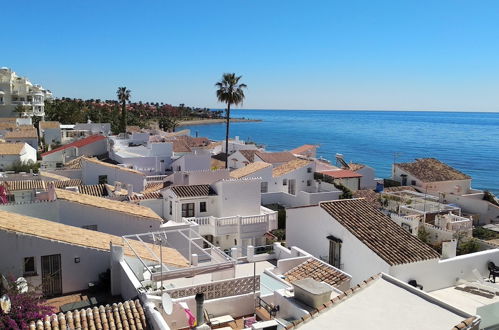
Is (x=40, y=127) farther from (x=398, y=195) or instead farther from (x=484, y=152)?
(x=484, y=152)

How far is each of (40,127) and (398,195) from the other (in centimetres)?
6482

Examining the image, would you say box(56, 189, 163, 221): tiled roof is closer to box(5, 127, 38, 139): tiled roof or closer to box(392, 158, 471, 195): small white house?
box(392, 158, 471, 195): small white house

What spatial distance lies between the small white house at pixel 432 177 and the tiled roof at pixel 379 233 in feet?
119

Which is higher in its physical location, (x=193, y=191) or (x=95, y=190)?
(x=193, y=191)

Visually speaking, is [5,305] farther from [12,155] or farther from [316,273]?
[12,155]

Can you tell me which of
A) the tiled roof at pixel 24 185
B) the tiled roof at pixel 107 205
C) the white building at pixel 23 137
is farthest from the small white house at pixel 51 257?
the white building at pixel 23 137

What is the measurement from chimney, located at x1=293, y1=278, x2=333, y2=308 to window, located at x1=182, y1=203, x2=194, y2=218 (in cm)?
1825

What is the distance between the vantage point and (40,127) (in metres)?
80.1

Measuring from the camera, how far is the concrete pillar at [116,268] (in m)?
14.6

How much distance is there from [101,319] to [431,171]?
5331cm

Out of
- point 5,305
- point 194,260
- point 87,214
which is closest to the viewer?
point 5,305

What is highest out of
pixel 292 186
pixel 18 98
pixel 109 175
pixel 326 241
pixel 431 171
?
pixel 18 98

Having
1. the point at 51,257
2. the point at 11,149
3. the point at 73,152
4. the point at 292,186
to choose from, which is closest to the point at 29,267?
the point at 51,257

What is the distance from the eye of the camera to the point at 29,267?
14.2m
